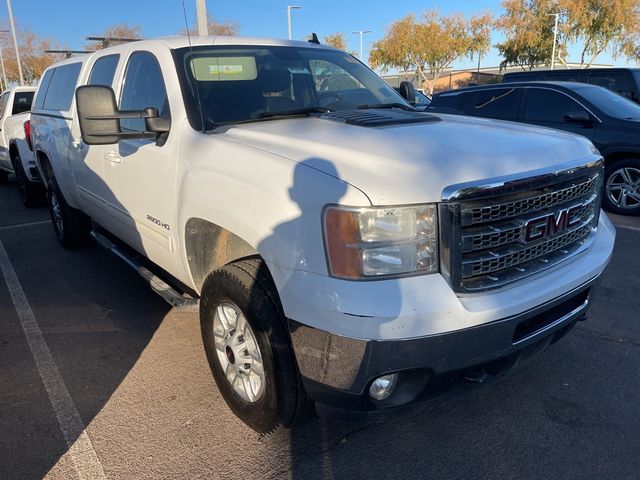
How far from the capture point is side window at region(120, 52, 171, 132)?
3.30 meters

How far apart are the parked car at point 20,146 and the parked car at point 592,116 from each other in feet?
23.1

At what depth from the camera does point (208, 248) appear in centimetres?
297

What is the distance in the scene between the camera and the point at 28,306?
4441mm

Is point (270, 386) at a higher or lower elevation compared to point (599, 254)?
lower

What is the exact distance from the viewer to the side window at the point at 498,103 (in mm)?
8109

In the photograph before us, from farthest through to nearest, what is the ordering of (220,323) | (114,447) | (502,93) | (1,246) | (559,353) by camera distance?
(502,93) → (1,246) → (559,353) → (220,323) → (114,447)

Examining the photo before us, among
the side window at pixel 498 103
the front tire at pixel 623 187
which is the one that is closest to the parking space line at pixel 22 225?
the side window at pixel 498 103

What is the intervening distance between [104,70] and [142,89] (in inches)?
37.0

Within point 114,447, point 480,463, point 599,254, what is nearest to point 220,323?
point 114,447

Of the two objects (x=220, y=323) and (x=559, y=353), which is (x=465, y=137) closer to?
(x=220, y=323)

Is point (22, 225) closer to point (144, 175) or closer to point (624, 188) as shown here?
point (144, 175)

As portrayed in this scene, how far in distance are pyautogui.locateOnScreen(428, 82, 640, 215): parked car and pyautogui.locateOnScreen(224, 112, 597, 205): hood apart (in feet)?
16.5

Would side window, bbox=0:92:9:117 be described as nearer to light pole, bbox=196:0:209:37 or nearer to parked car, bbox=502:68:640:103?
light pole, bbox=196:0:209:37

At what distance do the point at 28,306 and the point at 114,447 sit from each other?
92.5 inches
